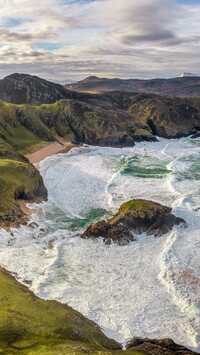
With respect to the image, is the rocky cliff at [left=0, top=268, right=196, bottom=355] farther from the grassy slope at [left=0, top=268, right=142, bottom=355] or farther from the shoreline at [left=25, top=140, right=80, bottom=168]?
the shoreline at [left=25, top=140, right=80, bottom=168]

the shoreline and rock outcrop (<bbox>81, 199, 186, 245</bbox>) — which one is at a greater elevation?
the shoreline

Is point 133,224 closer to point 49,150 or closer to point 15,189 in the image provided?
point 15,189

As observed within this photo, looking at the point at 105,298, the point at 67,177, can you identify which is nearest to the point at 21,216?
the point at 105,298

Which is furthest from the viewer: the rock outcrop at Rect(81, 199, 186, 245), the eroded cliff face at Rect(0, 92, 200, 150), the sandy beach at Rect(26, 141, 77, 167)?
the eroded cliff face at Rect(0, 92, 200, 150)

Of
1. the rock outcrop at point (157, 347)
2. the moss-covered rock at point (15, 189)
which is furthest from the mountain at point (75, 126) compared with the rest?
the rock outcrop at point (157, 347)

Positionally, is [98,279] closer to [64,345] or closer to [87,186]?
[64,345]

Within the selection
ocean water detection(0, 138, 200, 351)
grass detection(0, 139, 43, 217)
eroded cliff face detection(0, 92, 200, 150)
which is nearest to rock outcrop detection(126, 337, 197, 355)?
ocean water detection(0, 138, 200, 351)

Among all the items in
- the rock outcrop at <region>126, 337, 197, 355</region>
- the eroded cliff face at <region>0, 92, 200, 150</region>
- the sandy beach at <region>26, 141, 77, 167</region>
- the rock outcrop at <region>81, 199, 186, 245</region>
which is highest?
the eroded cliff face at <region>0, 92, 200, 150</region>
